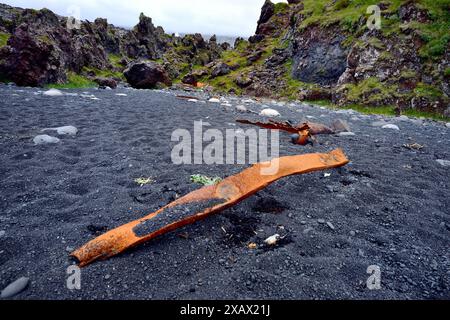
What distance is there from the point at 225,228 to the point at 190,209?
31cm

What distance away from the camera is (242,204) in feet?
7.83

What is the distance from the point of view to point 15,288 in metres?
1.43

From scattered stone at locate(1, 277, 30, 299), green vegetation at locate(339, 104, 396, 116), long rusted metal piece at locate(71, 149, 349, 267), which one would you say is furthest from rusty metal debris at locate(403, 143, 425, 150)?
green vegetation at locate(339, 104, 396, 116)

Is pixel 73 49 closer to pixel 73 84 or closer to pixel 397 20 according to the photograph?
pixel 73 84

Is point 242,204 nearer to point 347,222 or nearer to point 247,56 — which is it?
point 347,222

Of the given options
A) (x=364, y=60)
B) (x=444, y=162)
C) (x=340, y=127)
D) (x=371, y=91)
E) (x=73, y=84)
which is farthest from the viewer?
(x=364, y=60)

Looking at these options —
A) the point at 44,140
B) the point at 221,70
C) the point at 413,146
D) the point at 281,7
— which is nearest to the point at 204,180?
the point at 44,140

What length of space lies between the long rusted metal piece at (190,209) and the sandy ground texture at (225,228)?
0.08m

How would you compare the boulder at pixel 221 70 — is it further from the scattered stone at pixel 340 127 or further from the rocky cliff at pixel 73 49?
the scattered stone at pixel 340 127

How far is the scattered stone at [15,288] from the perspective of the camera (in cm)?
140

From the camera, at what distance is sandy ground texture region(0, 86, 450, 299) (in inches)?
60.2

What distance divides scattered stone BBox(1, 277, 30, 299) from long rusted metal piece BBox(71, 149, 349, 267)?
0.88 ft
